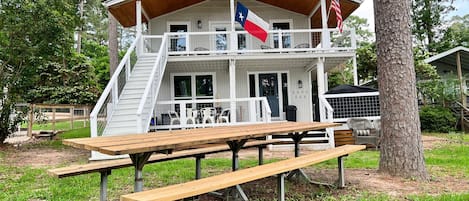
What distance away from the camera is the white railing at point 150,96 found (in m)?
7.13

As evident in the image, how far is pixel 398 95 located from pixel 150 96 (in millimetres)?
5828

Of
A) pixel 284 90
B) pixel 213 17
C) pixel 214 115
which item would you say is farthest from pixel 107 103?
pixel 284 90

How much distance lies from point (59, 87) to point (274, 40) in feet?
44.9

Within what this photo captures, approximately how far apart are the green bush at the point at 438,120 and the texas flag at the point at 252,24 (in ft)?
28.6

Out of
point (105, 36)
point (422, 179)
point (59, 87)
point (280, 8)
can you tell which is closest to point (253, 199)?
point (422, 179)

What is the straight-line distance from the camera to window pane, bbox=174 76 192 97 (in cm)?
1255

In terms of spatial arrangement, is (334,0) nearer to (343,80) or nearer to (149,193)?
(149,193)

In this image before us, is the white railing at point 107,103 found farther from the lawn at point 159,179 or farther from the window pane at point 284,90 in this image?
the window pane at point 284,90

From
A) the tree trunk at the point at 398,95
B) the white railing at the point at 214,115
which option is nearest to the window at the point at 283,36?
the white railing at the point at 214,115

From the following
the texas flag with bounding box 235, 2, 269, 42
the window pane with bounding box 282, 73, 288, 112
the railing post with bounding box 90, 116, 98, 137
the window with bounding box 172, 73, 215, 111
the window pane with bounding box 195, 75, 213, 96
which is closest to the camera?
the railing post with bounding box 90, 116, 98, 137

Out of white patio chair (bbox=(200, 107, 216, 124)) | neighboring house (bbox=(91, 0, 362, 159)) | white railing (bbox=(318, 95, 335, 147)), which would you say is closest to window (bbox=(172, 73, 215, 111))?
neighboring house (bbox=(91, 0, 362, 159))

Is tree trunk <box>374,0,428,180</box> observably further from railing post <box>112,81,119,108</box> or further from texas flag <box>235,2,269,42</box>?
railing post <box>112,81,119,108</box>

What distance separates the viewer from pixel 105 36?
33.4m

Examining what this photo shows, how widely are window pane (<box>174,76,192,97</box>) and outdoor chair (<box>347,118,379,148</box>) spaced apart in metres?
6.26
